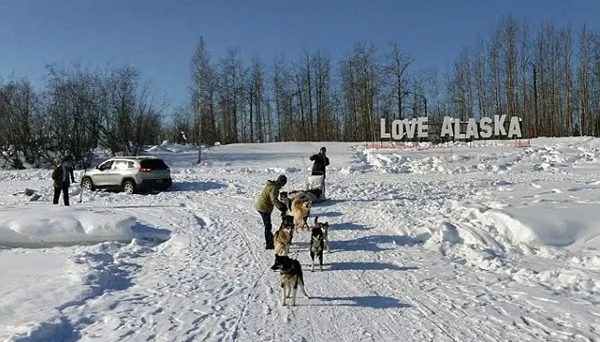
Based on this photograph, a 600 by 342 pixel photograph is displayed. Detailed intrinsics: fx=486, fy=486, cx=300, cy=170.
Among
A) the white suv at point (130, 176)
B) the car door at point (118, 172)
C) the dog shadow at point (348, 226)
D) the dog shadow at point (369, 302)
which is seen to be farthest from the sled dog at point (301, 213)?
the car door at point (118, 172)

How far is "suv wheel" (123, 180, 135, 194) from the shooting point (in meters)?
21.3

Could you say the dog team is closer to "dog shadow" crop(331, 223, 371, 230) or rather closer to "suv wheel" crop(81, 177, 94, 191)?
"dog shadow" crop(331, 223, 371, 230)

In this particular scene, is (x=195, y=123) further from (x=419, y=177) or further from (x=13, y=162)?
(x=419, y=177)

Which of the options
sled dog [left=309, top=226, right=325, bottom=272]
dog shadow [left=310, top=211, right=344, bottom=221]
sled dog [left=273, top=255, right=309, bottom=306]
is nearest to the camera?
sled dog [left=273, top=255, right=309, bottom=306]

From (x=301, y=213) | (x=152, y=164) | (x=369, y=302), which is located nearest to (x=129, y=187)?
(x=152, y=164)

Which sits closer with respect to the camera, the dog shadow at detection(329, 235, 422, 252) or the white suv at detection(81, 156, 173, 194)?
the dog shadow at detection(329, 235, 422, 252)

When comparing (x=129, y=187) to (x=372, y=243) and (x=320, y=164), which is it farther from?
(x=372, y=243)

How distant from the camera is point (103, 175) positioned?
73.0 ft

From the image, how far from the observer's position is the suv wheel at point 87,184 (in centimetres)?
2250

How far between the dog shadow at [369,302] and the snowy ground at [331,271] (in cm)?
3

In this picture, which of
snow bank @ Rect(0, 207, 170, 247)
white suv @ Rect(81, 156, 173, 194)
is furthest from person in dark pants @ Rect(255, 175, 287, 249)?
white suv @ Rect(81, 156, 173, 194)

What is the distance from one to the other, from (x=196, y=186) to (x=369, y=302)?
16805mm

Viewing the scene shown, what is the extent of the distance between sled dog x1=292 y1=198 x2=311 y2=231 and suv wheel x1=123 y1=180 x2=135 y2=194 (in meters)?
11.5

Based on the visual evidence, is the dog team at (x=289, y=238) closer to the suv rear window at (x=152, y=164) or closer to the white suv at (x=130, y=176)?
the white suv at (x=130, y=176)
